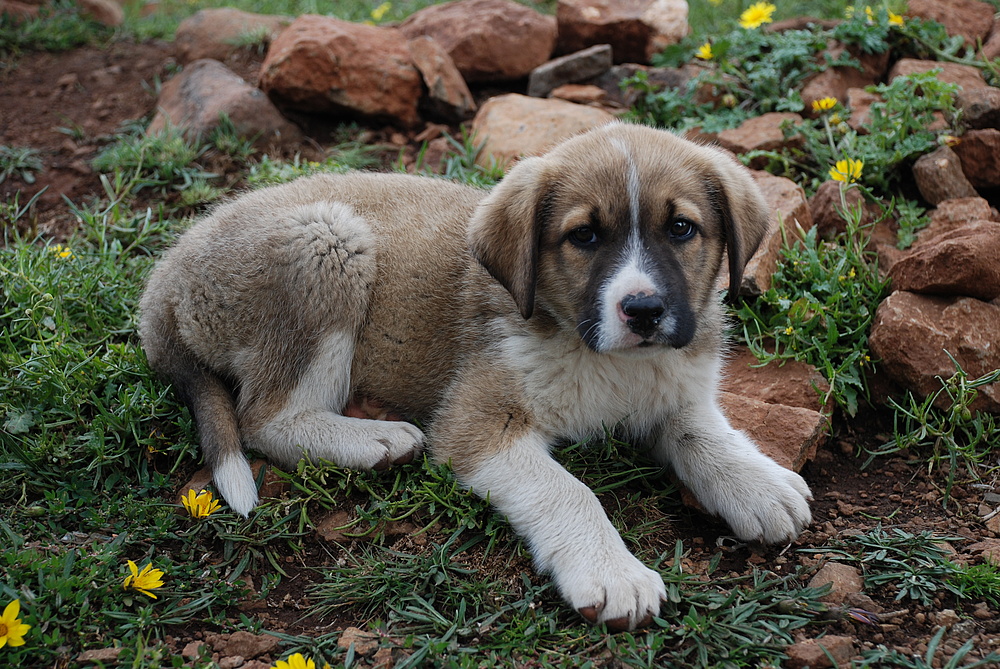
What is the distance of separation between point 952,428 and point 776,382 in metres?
0.76

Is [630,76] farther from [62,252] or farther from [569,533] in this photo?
[569,533]

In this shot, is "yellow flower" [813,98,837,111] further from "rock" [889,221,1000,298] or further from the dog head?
the dog head

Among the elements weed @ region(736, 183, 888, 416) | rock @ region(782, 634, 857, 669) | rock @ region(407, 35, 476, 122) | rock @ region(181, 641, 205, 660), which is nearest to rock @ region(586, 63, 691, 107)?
rock @ region(407, 35, 476, 122)

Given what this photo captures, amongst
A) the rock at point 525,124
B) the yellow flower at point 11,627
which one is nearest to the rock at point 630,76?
the rock at point 525,124

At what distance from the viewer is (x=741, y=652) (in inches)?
106

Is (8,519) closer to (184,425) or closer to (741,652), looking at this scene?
(184,425)

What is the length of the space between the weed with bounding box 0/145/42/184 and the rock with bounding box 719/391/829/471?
4760 millimetres

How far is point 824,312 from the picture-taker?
13.9 feet

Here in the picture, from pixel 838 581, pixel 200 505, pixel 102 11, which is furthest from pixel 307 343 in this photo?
pixel 102 11

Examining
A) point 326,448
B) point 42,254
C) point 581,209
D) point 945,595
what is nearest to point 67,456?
point 326,448

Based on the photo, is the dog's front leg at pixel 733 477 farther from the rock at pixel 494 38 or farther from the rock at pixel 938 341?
the rock at pixel 494 38

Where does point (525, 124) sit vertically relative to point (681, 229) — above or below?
below

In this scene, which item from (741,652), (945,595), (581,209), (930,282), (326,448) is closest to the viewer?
(741,652)

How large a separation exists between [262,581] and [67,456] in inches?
42.6
